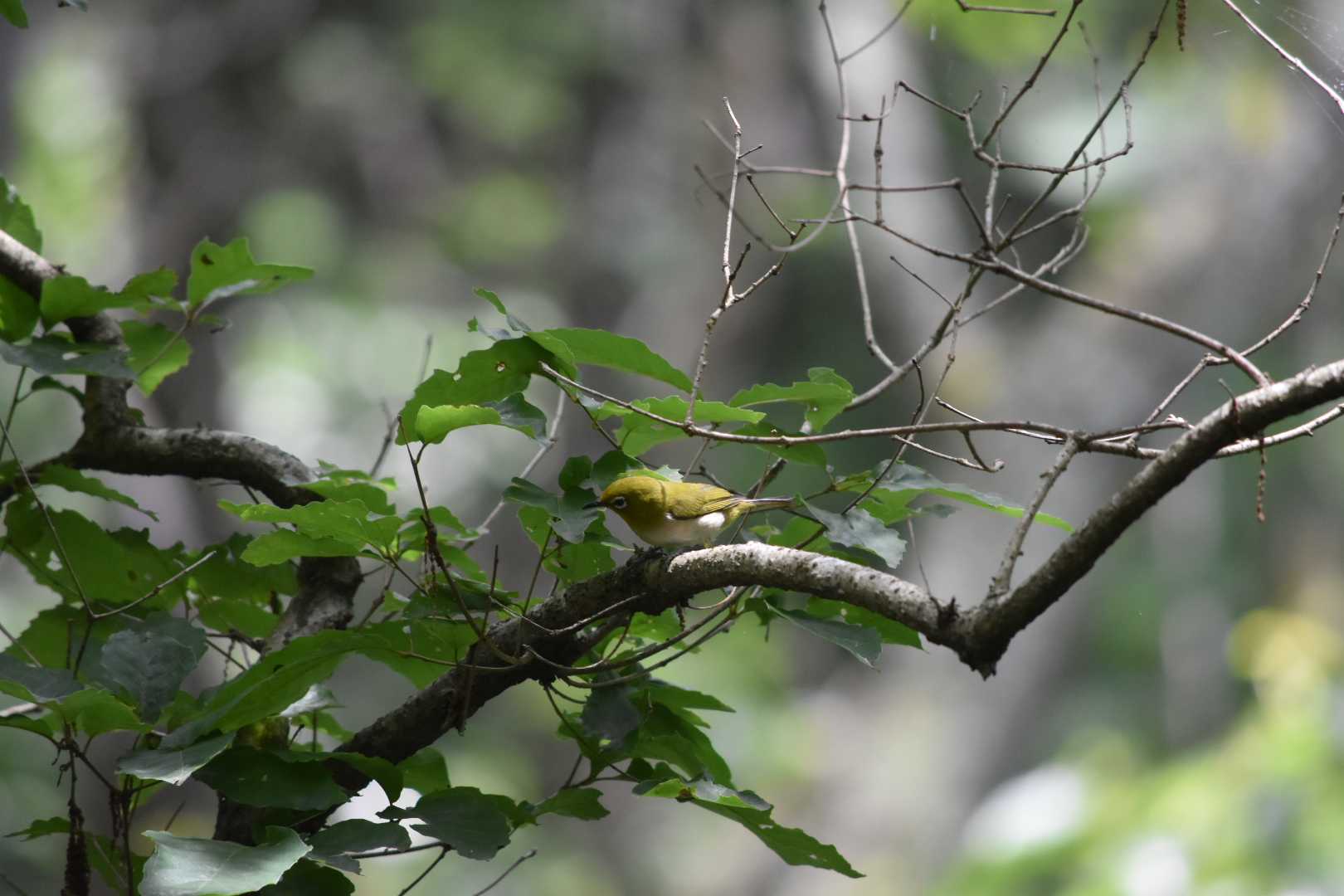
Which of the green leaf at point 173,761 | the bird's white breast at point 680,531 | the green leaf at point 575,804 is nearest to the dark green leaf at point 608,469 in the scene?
the green leaf at point 575,804

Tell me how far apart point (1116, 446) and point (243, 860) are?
861mm

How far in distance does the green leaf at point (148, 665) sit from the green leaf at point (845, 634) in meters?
0.65

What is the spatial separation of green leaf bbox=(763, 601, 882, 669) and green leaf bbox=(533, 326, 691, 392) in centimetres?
28

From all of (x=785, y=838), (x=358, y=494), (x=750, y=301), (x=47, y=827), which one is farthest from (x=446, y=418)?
(x=750, y=301)

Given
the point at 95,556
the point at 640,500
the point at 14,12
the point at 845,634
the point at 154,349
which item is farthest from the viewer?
the point at 640,500

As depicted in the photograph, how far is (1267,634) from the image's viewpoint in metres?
4.86

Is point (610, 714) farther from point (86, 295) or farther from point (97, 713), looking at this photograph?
point (86, 295)

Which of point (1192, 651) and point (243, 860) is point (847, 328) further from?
point (243, 860)

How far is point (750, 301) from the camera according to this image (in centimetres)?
862

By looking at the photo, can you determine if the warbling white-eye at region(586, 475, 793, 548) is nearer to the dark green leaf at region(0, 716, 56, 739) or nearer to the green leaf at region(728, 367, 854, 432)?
the green leaf at region(728, 367, 854, 432)

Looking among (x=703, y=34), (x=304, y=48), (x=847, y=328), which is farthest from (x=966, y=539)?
(x=304, y=48)

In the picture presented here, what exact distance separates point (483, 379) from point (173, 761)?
1.56 feet

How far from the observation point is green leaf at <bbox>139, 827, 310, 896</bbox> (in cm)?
101

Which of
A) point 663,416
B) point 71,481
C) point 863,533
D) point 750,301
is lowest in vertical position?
point 863,533
